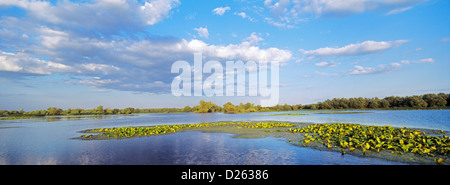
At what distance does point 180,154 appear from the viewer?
11.0m
